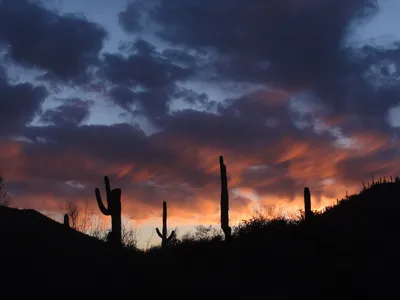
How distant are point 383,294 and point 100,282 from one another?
7.97 m

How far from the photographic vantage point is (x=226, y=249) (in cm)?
1883

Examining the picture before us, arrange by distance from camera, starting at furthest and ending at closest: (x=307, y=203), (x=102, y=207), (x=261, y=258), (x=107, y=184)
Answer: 1. (x=107, y=184)
2. (x=102, y=207)
3. (x=307, y=203)
4. (x=261, y=258)

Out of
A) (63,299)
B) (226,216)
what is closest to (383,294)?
(63,299)

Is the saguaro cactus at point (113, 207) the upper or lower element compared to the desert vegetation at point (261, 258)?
upper

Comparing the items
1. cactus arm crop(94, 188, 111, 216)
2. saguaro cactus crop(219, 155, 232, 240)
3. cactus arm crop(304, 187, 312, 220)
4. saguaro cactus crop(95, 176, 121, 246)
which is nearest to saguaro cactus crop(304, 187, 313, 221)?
cactus arm crop(304, 187, 312, 220)

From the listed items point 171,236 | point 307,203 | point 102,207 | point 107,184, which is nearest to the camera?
point 307,203

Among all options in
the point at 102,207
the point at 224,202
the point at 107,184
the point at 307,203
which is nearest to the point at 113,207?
the point at 102,207

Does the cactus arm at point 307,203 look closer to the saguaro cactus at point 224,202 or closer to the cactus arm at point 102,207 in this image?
the saguaro cactus at point 224,202

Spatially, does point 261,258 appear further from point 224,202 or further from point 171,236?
point 171,236

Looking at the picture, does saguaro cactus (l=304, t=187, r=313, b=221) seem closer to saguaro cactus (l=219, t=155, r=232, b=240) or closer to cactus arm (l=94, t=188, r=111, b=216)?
saguaro cactus (l=219, t=155, r=232, b=240)

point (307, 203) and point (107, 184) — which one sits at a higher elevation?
point (107, 184)

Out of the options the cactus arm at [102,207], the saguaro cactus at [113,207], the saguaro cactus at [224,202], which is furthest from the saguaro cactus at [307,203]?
the cactus arm at [102,207]

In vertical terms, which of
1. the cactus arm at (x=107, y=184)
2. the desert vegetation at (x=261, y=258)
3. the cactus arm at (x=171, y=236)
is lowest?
the desert vegetation at (x=261, y=258)

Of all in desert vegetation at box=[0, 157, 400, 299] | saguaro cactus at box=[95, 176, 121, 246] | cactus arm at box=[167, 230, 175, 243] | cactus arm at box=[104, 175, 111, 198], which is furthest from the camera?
cactus arm at box=[167, 230, 175, 243]
